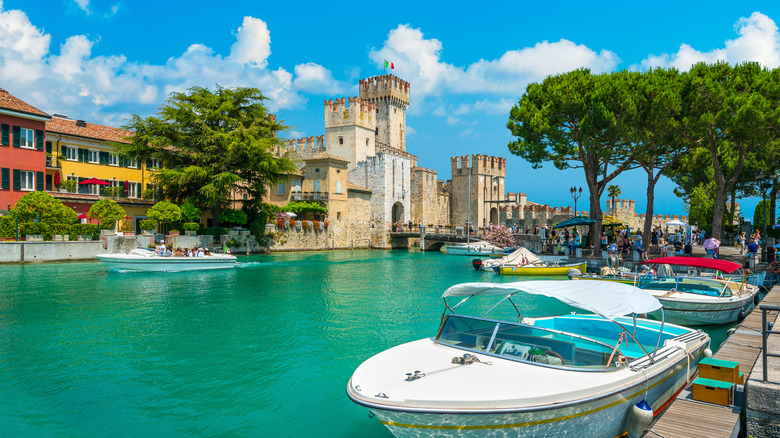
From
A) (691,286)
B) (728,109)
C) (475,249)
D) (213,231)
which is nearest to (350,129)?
(475,249)

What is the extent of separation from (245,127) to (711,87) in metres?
32.3

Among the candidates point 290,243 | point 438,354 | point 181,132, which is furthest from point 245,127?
point 438,354

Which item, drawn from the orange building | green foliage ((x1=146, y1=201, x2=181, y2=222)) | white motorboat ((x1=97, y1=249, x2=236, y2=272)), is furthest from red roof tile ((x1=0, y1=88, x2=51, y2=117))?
white motorboat ((x1=97, y1=249, x2=236, y2=272))

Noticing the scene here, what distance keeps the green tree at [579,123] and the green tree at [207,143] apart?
66.3 ft

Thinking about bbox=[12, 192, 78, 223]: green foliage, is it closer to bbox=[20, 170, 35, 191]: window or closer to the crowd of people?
bbox=[20, 170, 35, 191]: window

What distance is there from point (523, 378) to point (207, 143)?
36.5 metres

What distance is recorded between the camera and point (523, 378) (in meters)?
6.06

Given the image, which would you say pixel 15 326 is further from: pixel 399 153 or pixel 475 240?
pixel 399 153

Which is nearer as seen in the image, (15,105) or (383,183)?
(15,105)

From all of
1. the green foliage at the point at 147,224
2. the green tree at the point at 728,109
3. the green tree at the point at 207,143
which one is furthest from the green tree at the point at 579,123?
the green foliage at the point at 147,224

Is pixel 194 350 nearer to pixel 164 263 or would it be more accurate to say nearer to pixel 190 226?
pixel 164 263

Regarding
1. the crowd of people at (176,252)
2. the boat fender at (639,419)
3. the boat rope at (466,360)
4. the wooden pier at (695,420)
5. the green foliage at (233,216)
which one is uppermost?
the green foliage at (233,216)

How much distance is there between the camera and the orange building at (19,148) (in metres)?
30.3

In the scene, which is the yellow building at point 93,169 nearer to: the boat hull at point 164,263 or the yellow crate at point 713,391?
the boat hull at point 164,263
